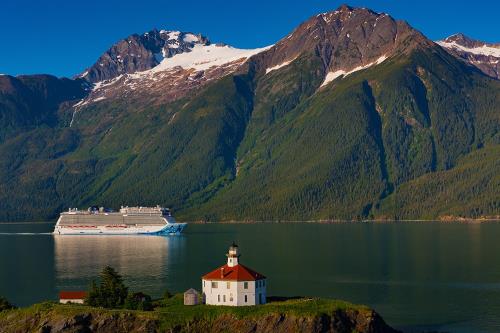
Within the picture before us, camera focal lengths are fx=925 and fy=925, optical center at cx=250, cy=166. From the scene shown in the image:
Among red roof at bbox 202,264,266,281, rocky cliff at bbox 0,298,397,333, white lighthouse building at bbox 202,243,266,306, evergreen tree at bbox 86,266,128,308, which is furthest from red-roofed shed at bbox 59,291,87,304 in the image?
red roof at bbox 202,264,266,281

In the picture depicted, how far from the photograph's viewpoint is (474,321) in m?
111

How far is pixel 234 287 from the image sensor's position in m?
99.9

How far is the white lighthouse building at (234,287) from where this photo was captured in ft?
328

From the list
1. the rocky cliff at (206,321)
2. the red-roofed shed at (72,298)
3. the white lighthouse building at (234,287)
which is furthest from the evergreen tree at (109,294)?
the white lighthouse building at (234,287)

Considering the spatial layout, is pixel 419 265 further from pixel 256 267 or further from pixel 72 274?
pixel 72 274

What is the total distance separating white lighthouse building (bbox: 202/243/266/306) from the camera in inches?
3932

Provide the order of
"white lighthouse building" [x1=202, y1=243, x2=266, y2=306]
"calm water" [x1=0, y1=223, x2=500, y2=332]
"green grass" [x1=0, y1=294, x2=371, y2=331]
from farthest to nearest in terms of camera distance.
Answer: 1. "calm water" [x1=0, y1=223, x2=500, y2=332]
2. "white lighthouse building" [x1=202, y1=243, x2=266, y2=306]
3. "green grass" [x1=0, y1=294, x2=371, y2=331]

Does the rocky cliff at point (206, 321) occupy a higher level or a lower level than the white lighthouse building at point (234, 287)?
lower

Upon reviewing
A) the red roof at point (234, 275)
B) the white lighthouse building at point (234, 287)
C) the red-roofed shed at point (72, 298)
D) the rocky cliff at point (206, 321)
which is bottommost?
the rocky cliff at point (206, 321)

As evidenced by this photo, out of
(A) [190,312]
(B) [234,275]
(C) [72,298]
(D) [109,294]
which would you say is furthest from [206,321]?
(C) [72,298]

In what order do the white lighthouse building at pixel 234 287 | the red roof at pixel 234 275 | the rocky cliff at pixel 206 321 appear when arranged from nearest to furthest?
the rocky cliff at pixel 206 321 < the white lighthouse building at pixel 234 287 < the red roof at pixel 234 275

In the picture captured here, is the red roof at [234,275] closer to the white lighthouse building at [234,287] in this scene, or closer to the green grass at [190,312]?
the white lighthouse building at [234,287]

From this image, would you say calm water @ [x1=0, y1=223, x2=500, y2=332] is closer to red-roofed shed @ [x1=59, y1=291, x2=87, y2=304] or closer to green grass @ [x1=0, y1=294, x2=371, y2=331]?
green grass @ [x1=0, y1=294, x2=371, y2=331]

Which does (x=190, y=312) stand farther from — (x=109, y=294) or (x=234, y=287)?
(x=109, y=294)
